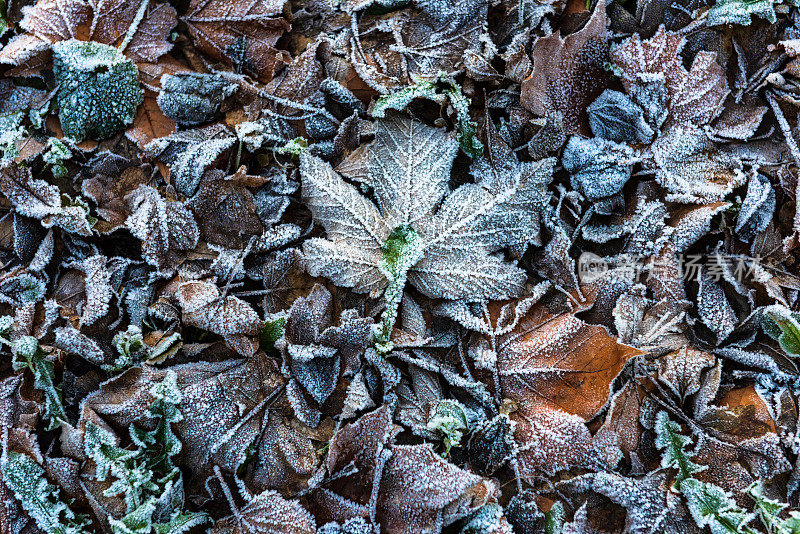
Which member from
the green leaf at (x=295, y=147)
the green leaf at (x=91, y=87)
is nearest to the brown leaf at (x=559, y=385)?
the green leaf at (x=295, y=147)

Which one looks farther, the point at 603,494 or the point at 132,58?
the point at 132,58

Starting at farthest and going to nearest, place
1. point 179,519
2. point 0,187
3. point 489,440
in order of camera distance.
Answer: point 0,187 < point 489,440 < point 179,519

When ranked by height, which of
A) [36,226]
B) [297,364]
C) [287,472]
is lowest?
[287,472]

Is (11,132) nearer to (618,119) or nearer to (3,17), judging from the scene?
(3,17)

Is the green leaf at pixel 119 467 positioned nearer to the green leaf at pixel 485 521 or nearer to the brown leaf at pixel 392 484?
the brown leaf at pixel 392 484

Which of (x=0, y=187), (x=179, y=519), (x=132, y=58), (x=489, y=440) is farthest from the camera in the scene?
(x=132, y=58)

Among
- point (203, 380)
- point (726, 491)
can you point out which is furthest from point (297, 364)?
point (726, 491)

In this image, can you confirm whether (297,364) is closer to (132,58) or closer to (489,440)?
(489,440)

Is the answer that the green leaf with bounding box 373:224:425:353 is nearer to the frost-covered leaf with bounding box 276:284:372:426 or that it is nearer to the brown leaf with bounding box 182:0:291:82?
the frost-covered leaf with bounding box 276:284:372:426
